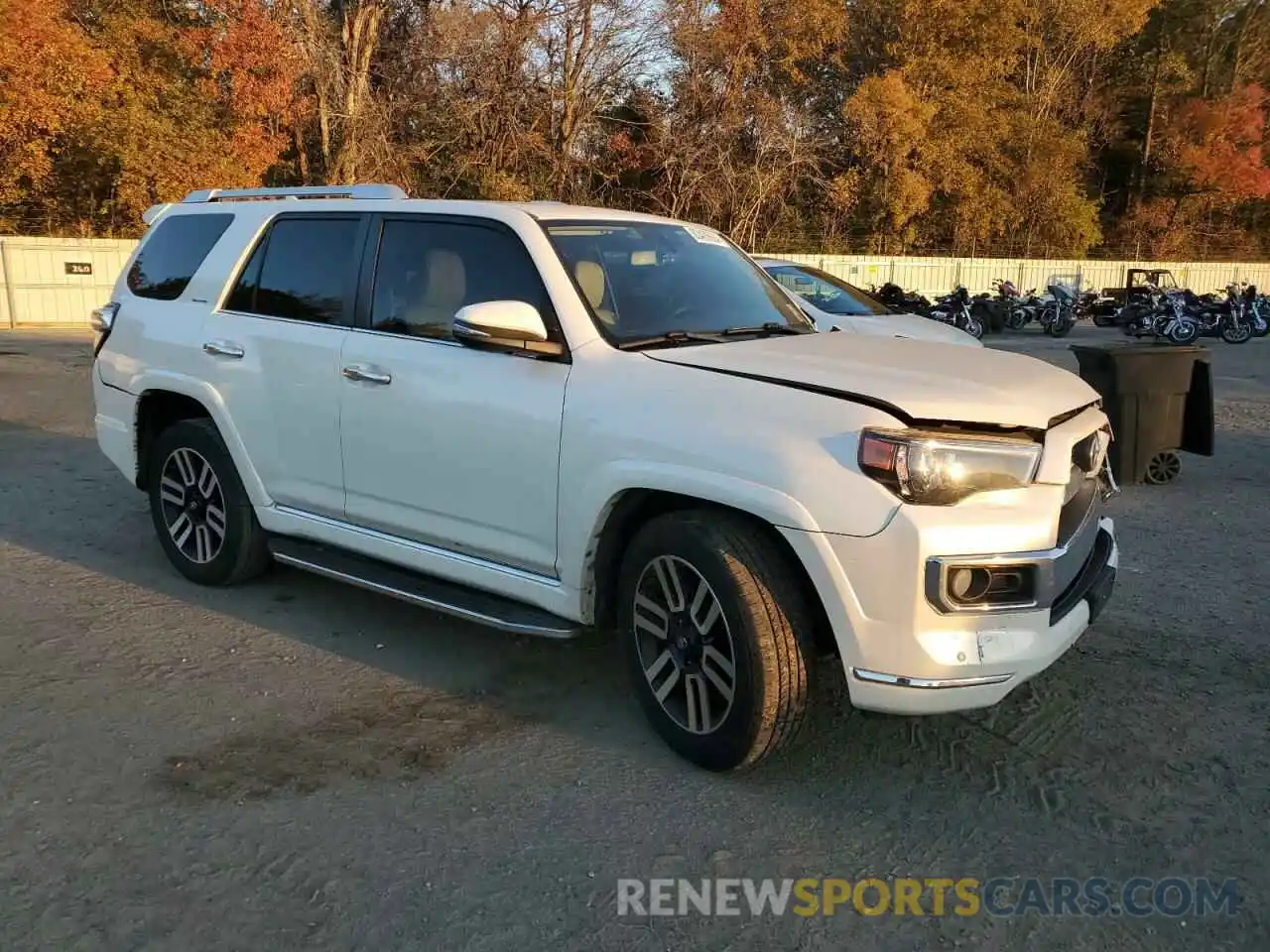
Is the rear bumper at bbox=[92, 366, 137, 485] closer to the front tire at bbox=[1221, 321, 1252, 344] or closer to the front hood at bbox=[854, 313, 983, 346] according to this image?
the front hood at bbox=[854, 313, 983, 346]

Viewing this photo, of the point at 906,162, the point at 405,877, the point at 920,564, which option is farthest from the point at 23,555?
the point at 906,162

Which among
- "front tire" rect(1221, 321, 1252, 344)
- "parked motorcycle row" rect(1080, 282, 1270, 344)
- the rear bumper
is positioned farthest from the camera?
"front tire" rect(1221, 321, 1252, 344)

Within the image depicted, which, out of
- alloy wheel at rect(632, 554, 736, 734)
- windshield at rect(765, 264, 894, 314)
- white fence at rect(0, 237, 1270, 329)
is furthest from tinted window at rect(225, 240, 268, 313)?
white fence at rect(0, 237, 1270, 329)

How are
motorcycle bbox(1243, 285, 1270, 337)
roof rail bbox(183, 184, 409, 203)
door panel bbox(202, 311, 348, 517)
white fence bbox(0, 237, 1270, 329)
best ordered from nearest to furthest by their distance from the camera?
door panel bbox(202, 311, 348, 517)
roof rail bbox(183, 184, 409, 203)
motorcycle bbox(1243, 285, 1270, 337)
white fence bbox(0, 237, 1270, 329)

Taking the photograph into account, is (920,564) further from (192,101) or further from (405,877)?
(192,101)

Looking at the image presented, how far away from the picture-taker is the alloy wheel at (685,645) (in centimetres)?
342

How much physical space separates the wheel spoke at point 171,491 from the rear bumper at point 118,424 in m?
0.27

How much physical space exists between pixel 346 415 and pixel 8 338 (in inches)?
746

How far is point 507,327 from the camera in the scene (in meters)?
3.72

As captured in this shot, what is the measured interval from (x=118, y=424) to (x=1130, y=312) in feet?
69.3

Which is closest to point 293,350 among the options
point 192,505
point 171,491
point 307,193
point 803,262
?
point 307,193

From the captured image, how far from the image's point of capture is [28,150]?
83.3 feet

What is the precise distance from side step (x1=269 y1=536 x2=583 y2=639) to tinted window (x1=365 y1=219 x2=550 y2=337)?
1.01 meters

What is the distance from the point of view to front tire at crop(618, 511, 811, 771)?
3262 mm
